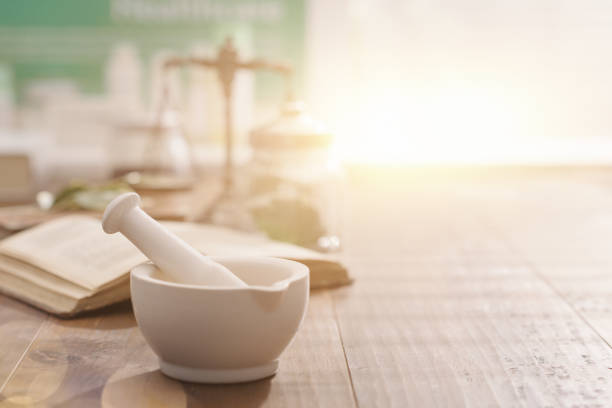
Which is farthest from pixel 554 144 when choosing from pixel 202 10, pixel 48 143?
pixel 48 143

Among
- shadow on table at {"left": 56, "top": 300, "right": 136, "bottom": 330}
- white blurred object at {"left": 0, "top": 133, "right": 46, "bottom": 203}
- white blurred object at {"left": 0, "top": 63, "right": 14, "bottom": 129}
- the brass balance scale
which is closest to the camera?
shadow on table at {"left": 56, "top": 300, "right": 136, "bottom": 330}

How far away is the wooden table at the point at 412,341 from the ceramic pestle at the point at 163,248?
89 millimetres

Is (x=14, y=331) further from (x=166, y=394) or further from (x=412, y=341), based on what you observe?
(x=412, y=341)

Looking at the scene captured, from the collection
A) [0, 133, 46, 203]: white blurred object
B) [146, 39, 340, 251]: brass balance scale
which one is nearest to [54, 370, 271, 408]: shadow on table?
[146, 39, 340, 251]: brass balance scale

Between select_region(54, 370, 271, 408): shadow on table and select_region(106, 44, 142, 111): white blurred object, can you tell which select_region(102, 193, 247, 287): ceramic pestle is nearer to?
select_region(54, 370, 271, 408): shadow on table

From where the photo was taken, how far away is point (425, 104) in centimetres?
314

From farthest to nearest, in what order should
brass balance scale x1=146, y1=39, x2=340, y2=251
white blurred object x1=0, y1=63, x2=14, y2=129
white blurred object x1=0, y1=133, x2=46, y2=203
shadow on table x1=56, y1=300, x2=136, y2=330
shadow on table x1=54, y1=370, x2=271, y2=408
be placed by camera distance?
white blurred object x1=0, y1=63, x2=14, y2=129, white blurred object x1=0, y1=133, x2=46, y2=203, brass balance scale x1=146, y1=39, x2=340, y2=251, shadow on table x1=56, y1=300, x2=136, y2=330, shadow on table x1=54, y1=370, x2=271, y2=408

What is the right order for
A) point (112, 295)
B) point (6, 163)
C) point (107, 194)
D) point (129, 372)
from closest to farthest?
point (129, 372) < point (112, 295) < point (107, 194) < point (6, 163)

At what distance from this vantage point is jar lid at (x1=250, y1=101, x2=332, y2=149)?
46.9 inches

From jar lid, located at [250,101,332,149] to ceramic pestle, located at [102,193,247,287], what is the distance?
52cm

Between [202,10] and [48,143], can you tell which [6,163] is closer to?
[48,143]

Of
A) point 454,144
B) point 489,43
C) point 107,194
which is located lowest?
point 454,144

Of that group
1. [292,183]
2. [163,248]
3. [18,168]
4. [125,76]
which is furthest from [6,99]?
[163,248]

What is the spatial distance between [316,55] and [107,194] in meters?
1.77
